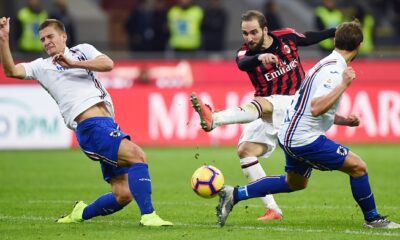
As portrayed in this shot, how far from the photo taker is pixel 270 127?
36.6 feet

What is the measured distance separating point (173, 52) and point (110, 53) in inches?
62.6

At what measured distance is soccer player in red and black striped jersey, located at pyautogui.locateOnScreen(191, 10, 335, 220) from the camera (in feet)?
35.3

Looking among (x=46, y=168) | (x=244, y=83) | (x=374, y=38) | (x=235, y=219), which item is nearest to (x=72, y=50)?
(x=235, y=219)

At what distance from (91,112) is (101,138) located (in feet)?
1.23

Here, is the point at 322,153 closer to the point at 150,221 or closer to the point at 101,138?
the point at 150,221

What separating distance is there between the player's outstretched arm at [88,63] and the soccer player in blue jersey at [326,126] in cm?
179

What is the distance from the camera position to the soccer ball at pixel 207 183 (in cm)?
1005

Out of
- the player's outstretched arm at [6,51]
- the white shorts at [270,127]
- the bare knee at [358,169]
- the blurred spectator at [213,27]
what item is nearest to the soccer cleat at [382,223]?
the bare knee at [358,169]

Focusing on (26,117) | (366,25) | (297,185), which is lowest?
(26,117)

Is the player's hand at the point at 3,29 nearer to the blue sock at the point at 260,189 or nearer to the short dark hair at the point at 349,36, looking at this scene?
the blue sock at the point at 260,189

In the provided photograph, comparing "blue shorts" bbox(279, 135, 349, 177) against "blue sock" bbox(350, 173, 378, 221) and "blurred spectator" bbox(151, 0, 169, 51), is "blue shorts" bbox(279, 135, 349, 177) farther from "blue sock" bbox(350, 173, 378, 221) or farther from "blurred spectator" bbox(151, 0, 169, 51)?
"blurred spectator" bbox(151, 0, 169, 51)

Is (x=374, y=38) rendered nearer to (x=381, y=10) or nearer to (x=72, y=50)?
(x=381, y=10)

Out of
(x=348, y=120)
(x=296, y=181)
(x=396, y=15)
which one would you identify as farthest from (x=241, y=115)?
(x=396, y=15)

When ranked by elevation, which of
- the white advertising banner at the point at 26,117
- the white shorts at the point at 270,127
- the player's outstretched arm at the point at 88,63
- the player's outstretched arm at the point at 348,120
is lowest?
the white advertising banner at the point at 26,117
